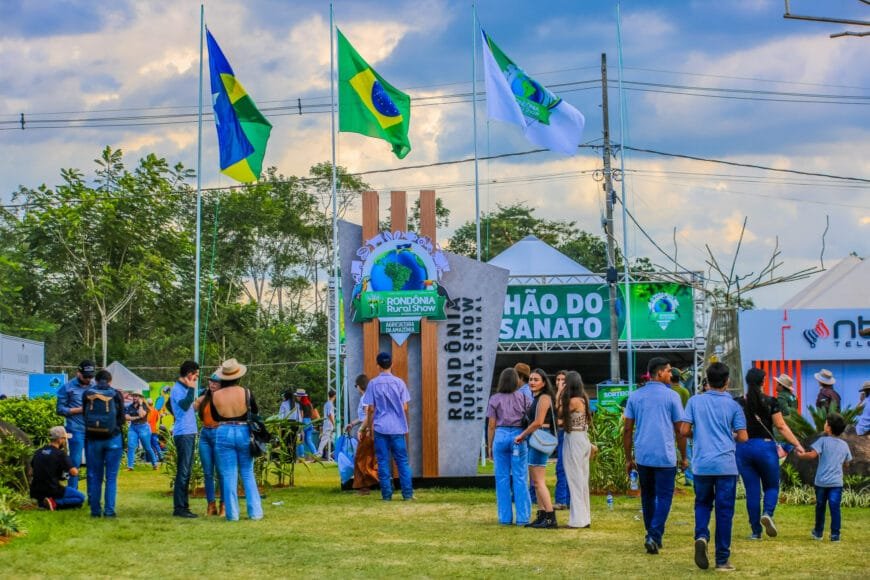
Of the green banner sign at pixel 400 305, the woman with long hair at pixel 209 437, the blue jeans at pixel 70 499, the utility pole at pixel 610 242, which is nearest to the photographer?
the woman with long hair at pixel 209 437

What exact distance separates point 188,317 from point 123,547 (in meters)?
40.3

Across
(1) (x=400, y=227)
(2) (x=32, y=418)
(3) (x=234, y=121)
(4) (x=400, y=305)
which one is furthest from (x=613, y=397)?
(2) (x=32, y=418)

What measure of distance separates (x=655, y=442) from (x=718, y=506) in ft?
3.56

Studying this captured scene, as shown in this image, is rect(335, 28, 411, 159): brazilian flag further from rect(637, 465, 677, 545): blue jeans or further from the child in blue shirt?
rect(637, 465, 677, 545): blue jeans

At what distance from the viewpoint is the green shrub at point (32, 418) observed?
59.6ft

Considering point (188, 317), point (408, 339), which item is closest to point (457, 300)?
point (408, 339)

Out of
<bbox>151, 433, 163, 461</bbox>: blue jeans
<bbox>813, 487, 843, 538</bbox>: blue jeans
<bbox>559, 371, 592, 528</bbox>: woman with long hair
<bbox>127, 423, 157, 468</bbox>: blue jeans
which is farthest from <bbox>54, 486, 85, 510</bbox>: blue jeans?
<bbox>151, 433, 163, 461</bbox>: blue jeans

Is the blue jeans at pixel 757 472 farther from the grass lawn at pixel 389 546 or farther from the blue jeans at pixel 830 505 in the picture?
the blue jeans at pixel 830 505

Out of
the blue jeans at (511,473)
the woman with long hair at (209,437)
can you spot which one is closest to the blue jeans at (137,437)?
the woman with long hair at (209,437)

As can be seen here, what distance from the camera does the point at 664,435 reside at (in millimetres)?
10680

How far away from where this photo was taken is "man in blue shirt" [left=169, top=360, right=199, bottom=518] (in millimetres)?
13711

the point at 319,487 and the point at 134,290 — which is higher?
the point at 134,290

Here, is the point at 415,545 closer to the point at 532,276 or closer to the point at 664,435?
the point at 664,435

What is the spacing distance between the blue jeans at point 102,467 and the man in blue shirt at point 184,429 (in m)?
0.67
